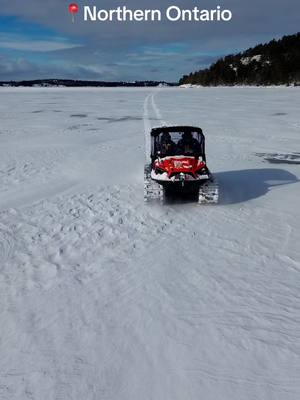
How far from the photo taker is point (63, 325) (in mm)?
4219

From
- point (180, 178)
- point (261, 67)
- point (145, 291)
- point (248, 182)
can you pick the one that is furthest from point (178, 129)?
point (261, 67)

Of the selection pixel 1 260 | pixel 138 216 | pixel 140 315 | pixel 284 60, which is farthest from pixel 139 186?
pixel 284 60

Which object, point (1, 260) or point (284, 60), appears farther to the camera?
point (284, 60)

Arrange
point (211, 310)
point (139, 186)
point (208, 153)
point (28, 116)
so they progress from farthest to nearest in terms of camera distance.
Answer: point (28, 116) → point (208, 153) → point (139, 186) → point (211, 310)

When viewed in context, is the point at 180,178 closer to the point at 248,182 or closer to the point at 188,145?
the point at 188,145

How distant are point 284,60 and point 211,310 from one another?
94.4 meters

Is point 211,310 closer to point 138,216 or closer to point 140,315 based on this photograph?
point 140,315

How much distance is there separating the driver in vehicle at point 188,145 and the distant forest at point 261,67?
77.9m

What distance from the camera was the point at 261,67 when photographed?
95812 mm

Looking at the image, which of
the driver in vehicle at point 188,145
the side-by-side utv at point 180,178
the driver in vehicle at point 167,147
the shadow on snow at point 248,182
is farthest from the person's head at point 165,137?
the shadow on snow at point 248,182

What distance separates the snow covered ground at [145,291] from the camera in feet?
11.6

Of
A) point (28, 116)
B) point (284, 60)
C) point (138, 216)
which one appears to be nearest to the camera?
point (138, 216)

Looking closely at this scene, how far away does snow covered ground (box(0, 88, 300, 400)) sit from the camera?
3535mm

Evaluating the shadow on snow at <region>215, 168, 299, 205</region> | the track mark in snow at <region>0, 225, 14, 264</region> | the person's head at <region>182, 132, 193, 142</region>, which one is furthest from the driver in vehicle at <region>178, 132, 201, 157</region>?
the track mark in snow at <region>0, 225, 14, 264</region>
